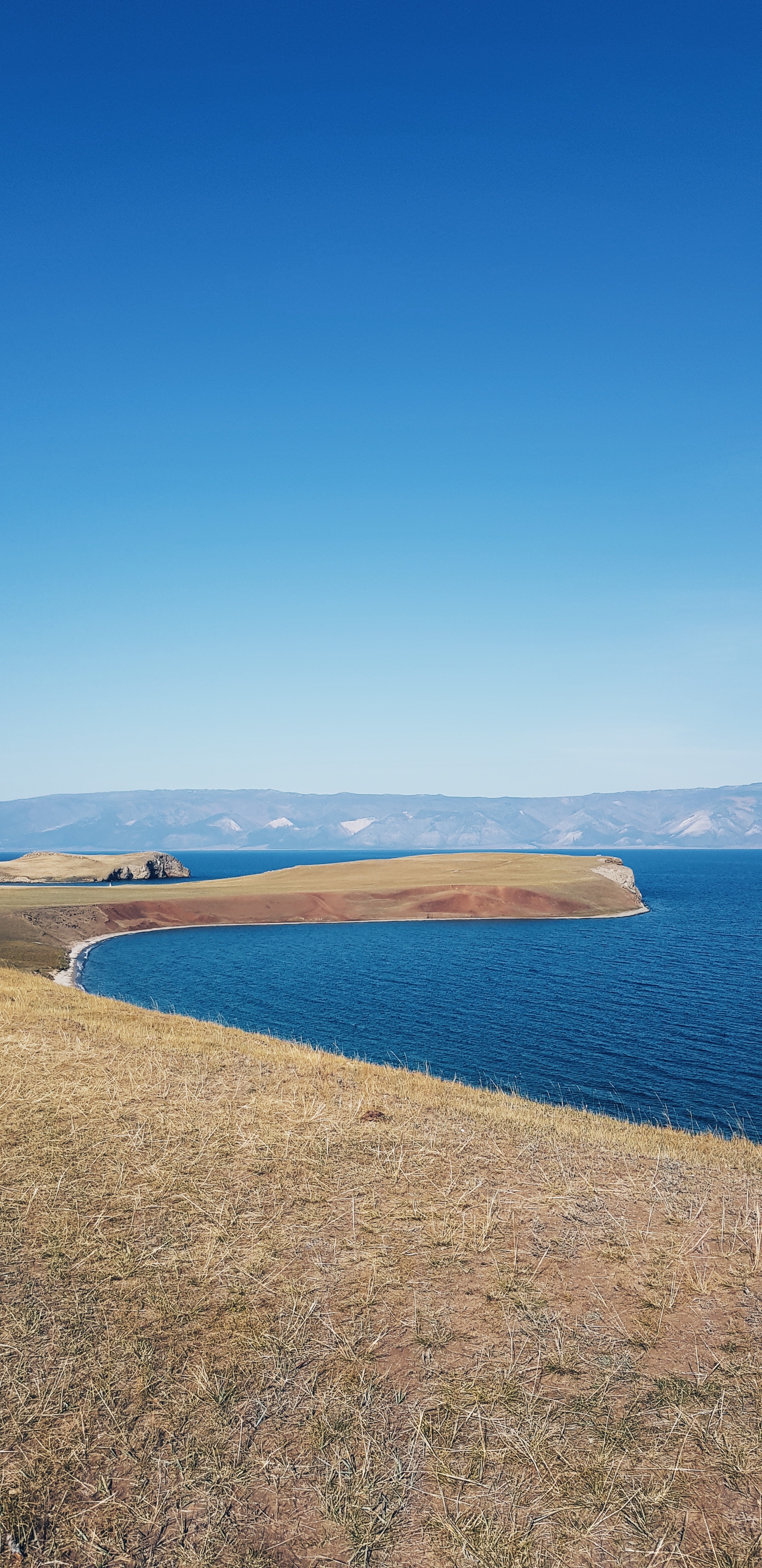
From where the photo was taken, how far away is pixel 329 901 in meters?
106

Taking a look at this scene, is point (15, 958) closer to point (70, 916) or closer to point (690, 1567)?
point (70, 916)

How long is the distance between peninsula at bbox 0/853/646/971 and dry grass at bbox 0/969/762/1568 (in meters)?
69.5

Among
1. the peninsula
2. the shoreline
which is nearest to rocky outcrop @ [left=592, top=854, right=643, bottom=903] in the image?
the peninsula

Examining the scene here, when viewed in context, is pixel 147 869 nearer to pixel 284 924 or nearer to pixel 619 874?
pixel 284 924

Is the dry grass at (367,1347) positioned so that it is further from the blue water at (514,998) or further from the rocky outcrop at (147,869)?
the rocky outcrop at (147,869)

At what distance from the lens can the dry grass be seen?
16.8 feet

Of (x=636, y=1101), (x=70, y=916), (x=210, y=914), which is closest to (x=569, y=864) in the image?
(x=210, y=914)

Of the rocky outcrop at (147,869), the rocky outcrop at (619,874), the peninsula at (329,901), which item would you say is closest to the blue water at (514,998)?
the peninsula at (329,901)

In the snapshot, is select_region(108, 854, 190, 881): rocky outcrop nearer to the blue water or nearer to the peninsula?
the peninsula

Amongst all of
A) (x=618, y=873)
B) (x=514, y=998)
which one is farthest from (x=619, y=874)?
(x=514, y=998)

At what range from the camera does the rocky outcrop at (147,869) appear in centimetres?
15562

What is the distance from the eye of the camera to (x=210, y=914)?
99688 millimetres

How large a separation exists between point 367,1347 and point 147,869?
16482 cm

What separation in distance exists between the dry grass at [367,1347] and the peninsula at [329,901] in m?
69.5
